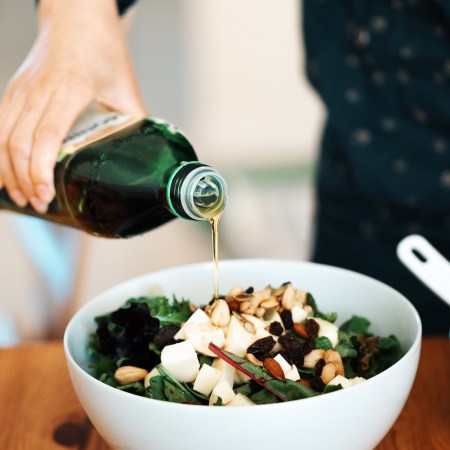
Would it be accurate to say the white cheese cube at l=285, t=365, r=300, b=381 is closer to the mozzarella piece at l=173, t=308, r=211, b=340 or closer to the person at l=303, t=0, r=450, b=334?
the mozzarella piece at l=173, t=308, r=211, b=340

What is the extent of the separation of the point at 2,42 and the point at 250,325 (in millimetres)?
2874

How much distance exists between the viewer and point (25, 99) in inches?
38.9

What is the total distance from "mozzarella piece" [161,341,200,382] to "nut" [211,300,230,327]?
0.06m

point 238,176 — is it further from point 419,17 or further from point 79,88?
point 79,88

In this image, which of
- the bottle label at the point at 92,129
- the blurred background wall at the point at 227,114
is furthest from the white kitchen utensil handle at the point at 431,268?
the blurred background wall at the point at 227,114

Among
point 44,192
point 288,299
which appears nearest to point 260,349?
point 288,299

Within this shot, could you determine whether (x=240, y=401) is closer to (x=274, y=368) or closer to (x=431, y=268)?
(x=274, y=368)

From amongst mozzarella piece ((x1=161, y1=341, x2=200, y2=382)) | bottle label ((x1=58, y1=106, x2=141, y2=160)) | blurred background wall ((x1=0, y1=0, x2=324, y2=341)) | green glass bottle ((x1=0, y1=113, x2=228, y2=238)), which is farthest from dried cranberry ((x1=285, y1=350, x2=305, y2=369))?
blurred background wall ((x1=0, y1=0, x2=324, y2=341))

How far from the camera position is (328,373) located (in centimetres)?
73

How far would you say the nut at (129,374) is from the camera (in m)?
0.76

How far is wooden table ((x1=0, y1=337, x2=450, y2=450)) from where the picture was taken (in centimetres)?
84

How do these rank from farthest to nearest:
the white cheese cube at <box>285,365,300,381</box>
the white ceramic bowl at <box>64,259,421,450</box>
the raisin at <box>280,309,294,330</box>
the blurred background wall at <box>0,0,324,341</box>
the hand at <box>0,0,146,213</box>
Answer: the blurred background wall at <box>0,0,324,341</box>, the hand at <box>0,0,146,213</box>, the raisin at <box>280,309,294,330</box>, the white cheese cube at <box>285,365,300,381</box>, the white ceramic bowl at <box>64,259,421,450</box>

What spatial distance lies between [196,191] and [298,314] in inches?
7.5

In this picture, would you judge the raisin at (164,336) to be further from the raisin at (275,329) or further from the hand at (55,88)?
the hand at (55,88)
